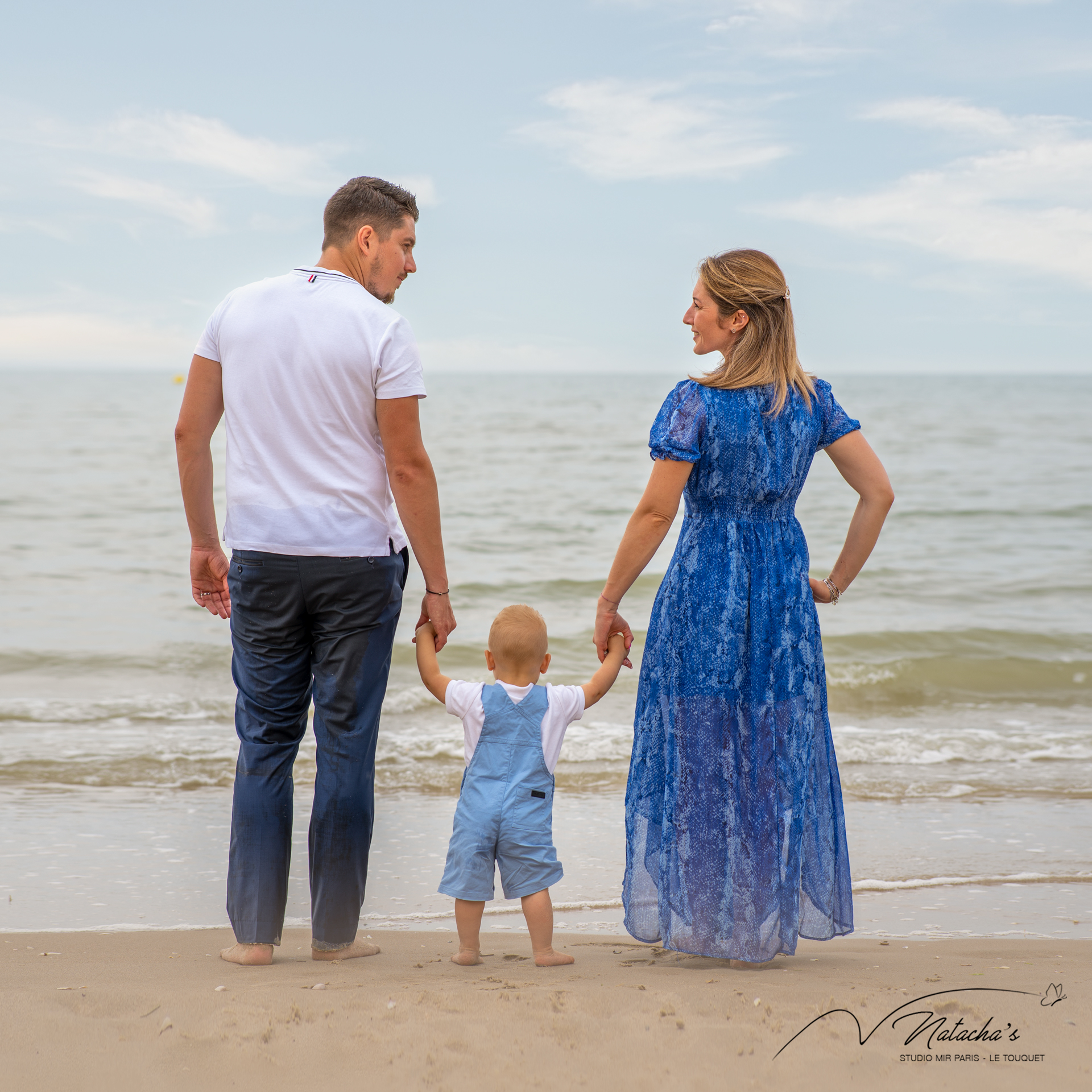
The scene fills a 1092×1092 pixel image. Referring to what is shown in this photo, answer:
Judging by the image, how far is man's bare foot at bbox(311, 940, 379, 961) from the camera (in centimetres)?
286

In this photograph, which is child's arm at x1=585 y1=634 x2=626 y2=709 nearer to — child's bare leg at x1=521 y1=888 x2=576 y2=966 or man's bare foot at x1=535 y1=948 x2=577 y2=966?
child's bare leg at x1=521 y1=888 x2=576 y2=966

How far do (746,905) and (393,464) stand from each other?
1.40 metres

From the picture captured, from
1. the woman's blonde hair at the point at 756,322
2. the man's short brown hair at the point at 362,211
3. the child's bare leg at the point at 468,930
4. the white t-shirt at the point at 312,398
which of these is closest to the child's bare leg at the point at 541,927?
the child's bare leg at the point at 468,930

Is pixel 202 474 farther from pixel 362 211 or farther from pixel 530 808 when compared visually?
pixel 530 808

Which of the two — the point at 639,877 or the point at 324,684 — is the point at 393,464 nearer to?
the point at 324,684

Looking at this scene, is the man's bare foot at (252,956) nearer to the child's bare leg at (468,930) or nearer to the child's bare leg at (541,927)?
the child's bare leg at (468,930)

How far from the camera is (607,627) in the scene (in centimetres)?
277

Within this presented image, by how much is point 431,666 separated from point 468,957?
2.45ft

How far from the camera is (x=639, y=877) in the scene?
9.46 feet

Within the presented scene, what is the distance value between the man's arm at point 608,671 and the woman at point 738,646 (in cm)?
4

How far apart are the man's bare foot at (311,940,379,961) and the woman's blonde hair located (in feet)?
5.62

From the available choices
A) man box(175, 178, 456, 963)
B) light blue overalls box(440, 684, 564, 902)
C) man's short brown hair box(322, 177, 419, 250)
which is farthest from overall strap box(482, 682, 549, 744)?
man's short brown hair box(322, 177, 419, 250)

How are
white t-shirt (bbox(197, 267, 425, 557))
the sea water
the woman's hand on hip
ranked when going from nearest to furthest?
white t-shirt (bbox(197, 267, 425, 557)) → the woman's hand on hip → the sea water

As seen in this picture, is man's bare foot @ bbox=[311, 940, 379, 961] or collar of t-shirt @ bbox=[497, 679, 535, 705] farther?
man's bare foot @ bbox=[311, 940, 379, 961]
